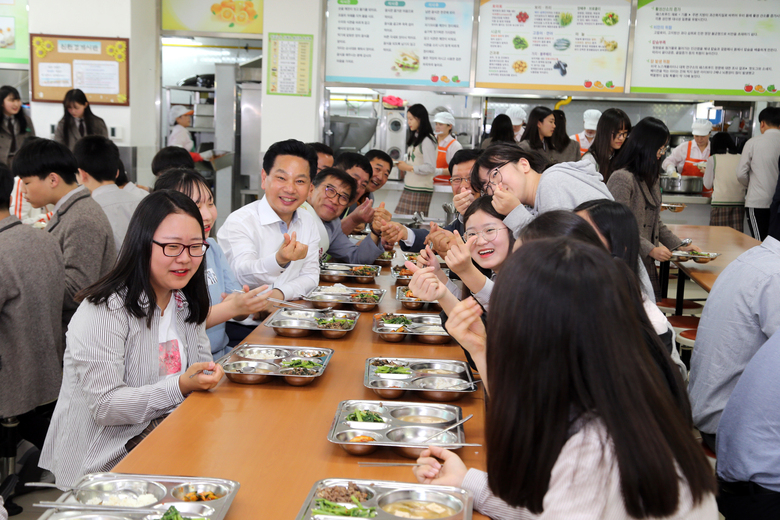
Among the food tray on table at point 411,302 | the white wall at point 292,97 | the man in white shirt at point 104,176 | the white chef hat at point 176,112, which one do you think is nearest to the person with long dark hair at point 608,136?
the food tray on table at point 411,302

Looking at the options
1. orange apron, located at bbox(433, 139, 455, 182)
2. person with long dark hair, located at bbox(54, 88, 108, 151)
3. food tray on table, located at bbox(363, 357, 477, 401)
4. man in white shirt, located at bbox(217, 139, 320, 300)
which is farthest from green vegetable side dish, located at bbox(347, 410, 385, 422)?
orange apron, located at bbox(433, 139, 455, 182)

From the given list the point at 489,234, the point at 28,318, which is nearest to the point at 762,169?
the point at 489,234

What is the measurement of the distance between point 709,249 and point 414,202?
2708mm

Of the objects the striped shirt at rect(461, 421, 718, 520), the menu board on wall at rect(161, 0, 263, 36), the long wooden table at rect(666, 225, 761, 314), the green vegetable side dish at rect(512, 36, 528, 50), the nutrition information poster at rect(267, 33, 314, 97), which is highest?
the menu board on wall at rect(161, 0, 263, 36)

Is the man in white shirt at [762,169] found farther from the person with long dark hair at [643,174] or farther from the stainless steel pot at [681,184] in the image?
the person with long dark hair at [643,174]

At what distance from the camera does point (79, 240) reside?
2.98 m

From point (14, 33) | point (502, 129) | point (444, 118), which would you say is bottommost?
point (502, 129)

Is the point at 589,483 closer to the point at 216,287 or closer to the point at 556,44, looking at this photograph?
the point at 216,287

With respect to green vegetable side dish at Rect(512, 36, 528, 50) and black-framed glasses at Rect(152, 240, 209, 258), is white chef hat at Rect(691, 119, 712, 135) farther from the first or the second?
black-framed glasses at Rect(152, 240, 209, 258)

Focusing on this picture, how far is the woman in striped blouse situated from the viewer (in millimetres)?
1751

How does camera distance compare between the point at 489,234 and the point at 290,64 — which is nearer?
the point at 489,234

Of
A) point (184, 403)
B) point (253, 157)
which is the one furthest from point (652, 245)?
point (253, 157)

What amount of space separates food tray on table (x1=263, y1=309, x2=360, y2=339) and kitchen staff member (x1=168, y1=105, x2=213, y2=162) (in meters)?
4.90

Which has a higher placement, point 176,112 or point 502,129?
point 176,112
